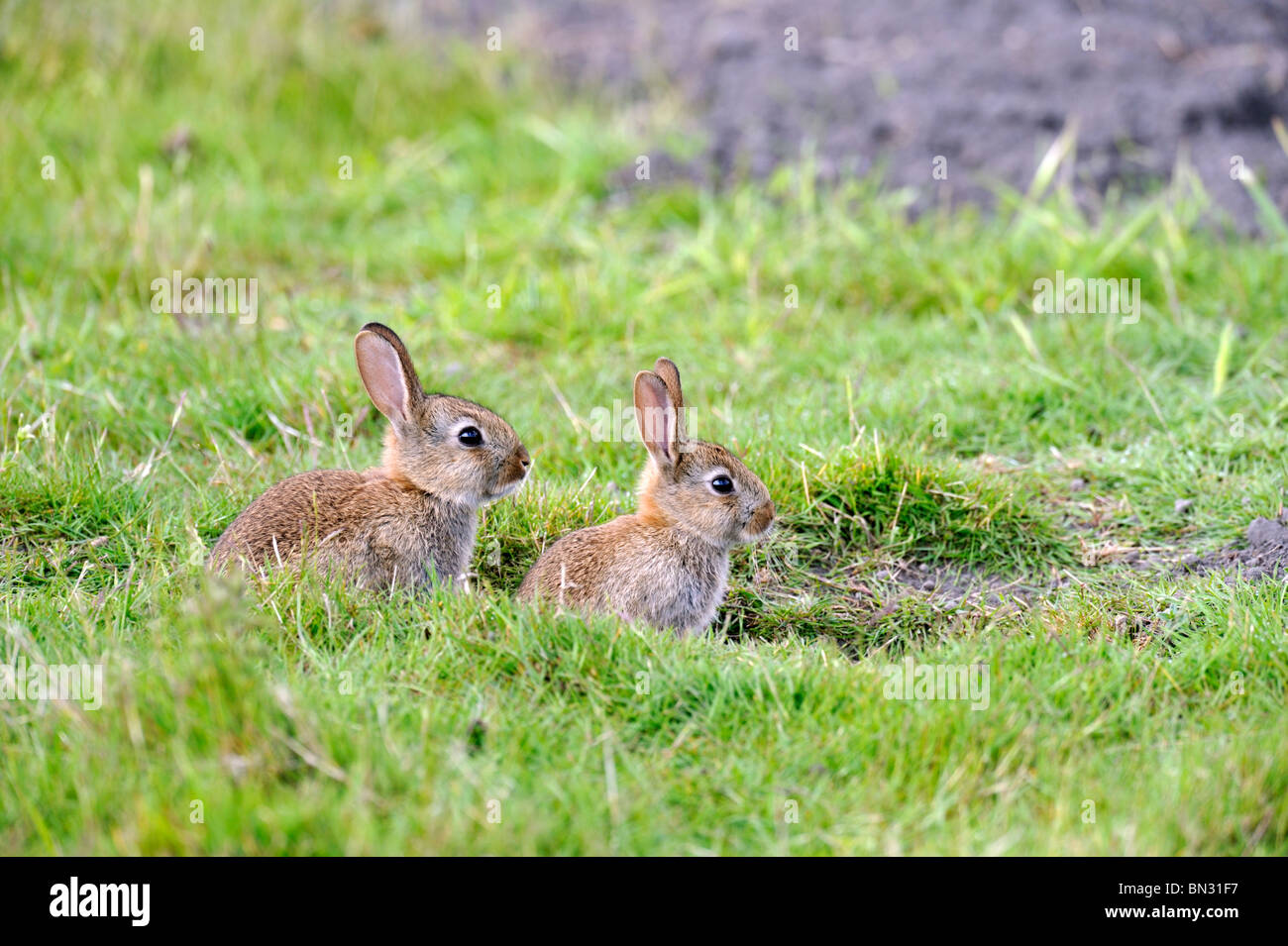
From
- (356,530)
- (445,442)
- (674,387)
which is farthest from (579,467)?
(356,530)

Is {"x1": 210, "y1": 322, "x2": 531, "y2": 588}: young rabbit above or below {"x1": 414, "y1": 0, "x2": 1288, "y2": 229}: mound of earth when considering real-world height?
below

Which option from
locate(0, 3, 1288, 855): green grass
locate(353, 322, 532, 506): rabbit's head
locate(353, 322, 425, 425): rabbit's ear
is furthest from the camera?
locate(353, 322, 532, 506): rabbit's head

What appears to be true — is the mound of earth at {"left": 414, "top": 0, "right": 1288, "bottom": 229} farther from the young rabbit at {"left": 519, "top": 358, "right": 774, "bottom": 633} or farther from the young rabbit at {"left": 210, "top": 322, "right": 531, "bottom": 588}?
the young rabbit at {"left": 210, "top": 322, "right": 531, "bottom": 588}

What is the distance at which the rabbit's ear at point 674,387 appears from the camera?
4957 mm

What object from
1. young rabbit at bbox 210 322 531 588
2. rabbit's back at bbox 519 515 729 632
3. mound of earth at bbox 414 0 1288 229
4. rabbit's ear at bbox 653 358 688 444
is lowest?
rabbit's back at bbox 519 515 729 632

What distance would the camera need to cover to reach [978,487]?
17.8ft

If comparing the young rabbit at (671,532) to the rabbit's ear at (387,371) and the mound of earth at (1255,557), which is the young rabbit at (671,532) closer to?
the rabbit's ear at (387,371)

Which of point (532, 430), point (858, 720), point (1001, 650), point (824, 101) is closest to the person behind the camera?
point (858, 720)

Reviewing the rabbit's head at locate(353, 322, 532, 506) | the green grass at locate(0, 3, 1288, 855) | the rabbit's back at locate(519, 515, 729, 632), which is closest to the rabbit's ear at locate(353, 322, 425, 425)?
the rabbit's head at locate(353, 322, 532, 506)

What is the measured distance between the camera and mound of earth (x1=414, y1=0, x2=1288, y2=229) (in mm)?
8539

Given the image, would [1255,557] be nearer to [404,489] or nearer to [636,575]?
[636,575]
